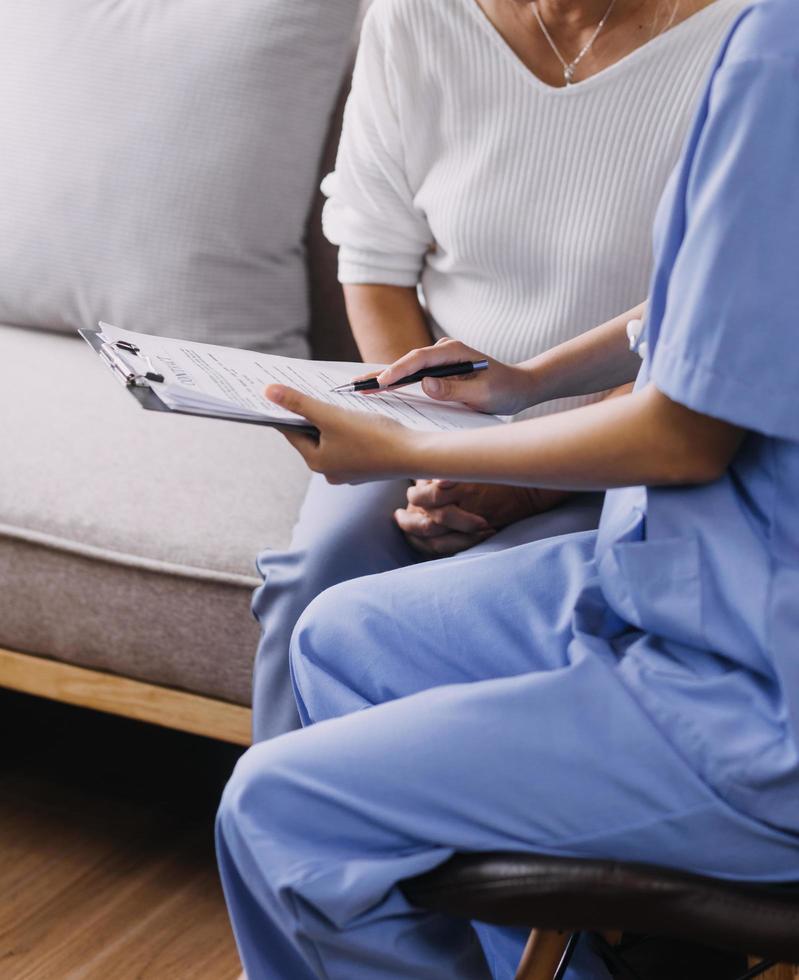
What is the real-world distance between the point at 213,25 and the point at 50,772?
1.05 metres

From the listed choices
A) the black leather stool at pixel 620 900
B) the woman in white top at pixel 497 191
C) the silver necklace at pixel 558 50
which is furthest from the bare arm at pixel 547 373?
the black leather stool at pixel 620 900

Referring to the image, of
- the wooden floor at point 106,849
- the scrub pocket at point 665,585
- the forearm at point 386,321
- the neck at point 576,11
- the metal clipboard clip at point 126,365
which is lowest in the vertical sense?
the wooden floor at point 106,849

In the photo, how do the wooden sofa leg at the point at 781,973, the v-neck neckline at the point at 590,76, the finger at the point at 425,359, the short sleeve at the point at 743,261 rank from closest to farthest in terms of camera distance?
the short sleeve at the point at 743,261 < the finger at the point at 425,359 < the v-neck neckline at the point at 590,76 < the wooden sofa leg at the point at 781,973

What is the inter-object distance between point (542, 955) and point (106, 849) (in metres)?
0.76

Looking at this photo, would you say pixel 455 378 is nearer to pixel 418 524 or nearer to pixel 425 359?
pixel 425 359

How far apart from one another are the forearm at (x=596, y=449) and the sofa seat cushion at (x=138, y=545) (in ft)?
1.47

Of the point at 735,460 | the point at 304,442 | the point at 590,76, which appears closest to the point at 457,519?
the point at 304,442

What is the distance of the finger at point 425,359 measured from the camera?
96 centimetres

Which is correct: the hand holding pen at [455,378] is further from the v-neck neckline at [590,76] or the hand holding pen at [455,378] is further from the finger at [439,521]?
the v-neck neckline at [590,76]

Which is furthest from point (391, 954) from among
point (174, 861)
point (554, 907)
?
point (174, 861)

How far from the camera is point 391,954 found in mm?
756

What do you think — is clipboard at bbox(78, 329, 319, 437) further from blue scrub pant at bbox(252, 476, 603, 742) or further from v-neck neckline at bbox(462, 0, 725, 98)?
v-neck neckline at bbox(462, 0, 725, 98)

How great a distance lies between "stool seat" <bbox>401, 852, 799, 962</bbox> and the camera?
72 cm

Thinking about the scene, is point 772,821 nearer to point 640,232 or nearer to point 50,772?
point 640,232
